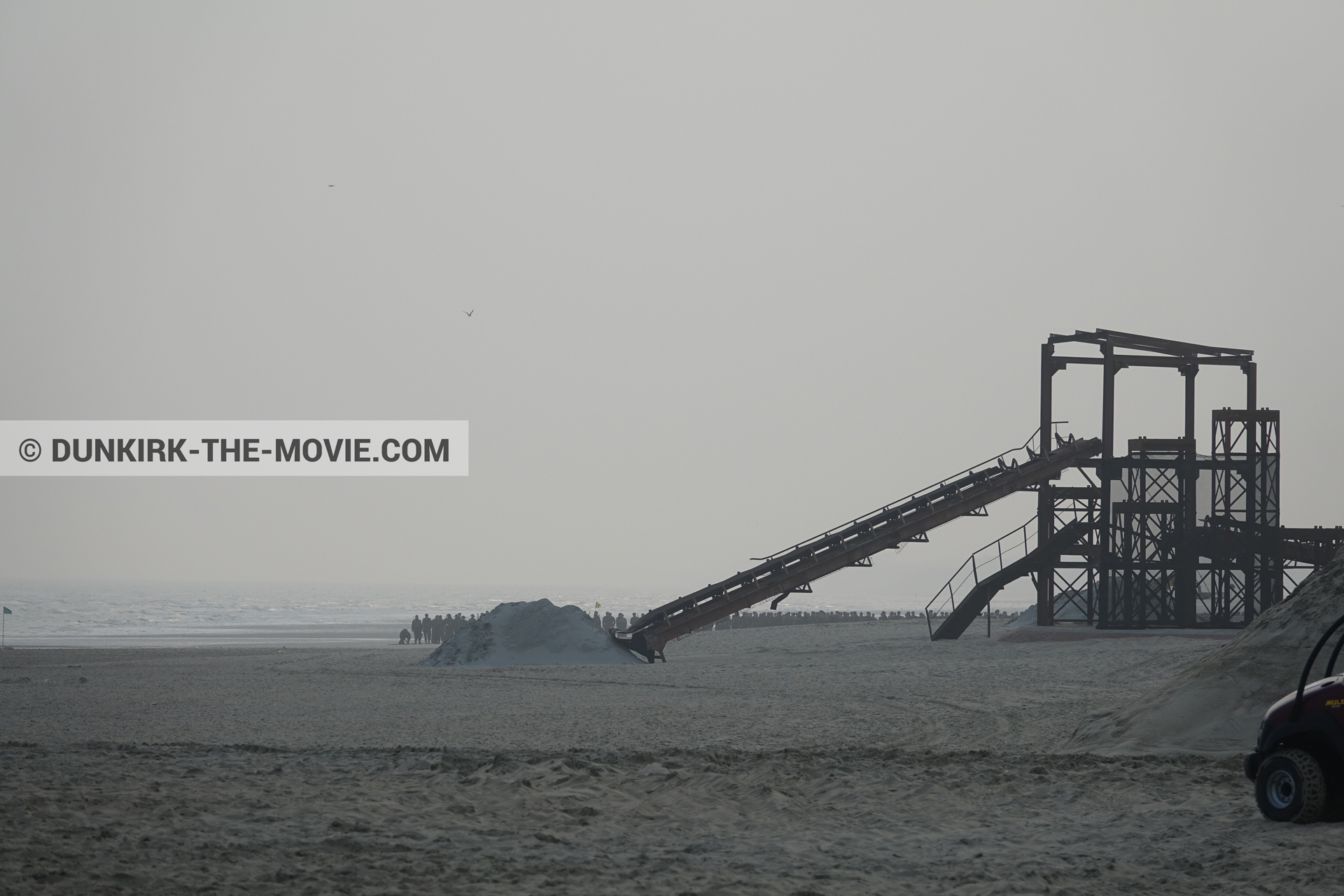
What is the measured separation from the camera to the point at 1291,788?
971 cm

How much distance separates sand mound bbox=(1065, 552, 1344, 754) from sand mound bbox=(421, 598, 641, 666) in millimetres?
19679

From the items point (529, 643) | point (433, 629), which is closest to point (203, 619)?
point (433, 629)

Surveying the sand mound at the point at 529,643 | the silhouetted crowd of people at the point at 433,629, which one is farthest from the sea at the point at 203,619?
the sand mound at the point at 529,643

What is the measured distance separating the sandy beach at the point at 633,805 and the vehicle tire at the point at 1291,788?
4.4 inches

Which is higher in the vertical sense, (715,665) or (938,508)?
(938,508)

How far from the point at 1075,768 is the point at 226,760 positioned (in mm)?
8510

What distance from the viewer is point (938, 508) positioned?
128 ft

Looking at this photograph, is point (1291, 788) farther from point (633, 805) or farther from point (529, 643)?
point (529, 643)

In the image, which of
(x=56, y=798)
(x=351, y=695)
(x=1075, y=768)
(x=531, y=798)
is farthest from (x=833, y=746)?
(x=351, y=695)

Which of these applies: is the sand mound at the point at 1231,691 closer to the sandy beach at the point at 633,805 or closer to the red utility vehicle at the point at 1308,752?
the sandy beach at the point at 633,805

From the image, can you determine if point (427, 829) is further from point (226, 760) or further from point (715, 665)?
point (715, 665)

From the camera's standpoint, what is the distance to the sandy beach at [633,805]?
8.77 m

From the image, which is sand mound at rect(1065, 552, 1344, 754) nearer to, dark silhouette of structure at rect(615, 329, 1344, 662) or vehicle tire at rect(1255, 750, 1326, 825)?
vehicle tire at rect(1255, 750, 1326, 825)

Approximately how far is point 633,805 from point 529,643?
78.7 feet
